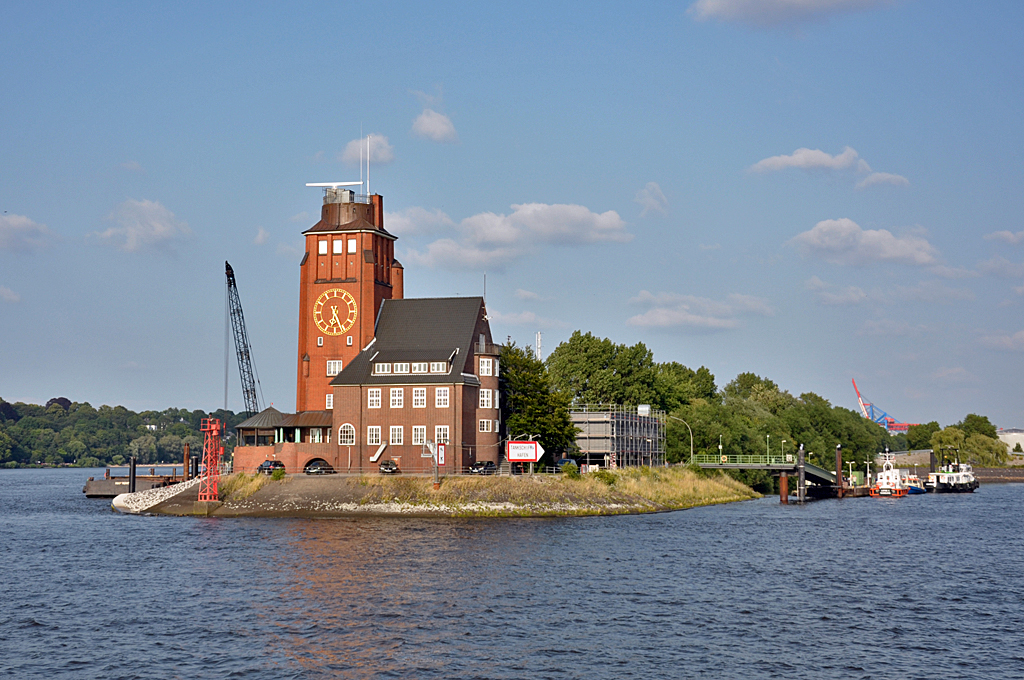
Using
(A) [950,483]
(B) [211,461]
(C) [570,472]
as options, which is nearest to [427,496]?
(C) [570,472]

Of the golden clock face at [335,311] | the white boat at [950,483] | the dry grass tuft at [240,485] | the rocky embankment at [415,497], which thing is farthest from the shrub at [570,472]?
the white boat at [950,483]

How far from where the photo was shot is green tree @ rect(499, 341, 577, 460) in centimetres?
10756

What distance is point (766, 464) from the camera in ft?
440

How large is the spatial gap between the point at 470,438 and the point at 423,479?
11.6 meters

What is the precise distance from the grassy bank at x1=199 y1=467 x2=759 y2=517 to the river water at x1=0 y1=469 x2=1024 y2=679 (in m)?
3.44

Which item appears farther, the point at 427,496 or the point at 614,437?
the point at 614,437

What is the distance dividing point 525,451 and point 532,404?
861cm

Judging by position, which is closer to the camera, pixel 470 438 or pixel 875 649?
pixel 875 649

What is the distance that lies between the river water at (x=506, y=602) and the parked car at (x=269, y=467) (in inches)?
640

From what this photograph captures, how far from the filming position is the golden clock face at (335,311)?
11350 centimetres

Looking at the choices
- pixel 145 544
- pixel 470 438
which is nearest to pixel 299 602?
pixel 145 544

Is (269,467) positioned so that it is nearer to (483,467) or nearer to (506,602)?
(483,467)

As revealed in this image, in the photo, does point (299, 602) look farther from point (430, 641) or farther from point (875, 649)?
point (875, 649)

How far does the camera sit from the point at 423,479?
94.4m
